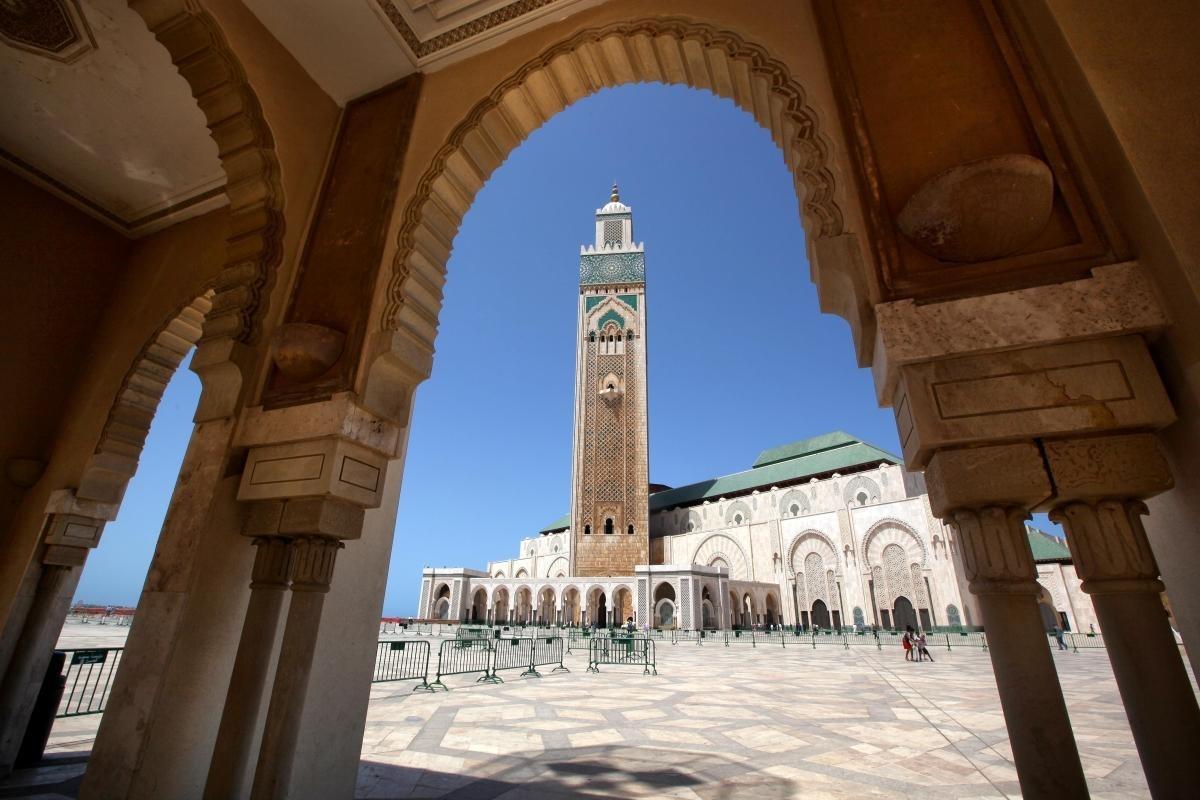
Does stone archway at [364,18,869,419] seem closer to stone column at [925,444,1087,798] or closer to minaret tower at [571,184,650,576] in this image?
stone column at [925,444,1087,798]

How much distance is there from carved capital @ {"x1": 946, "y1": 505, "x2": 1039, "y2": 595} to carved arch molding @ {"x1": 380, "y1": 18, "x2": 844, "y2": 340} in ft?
4.51

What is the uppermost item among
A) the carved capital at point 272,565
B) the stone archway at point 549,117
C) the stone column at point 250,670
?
the stone archway at point 549,117

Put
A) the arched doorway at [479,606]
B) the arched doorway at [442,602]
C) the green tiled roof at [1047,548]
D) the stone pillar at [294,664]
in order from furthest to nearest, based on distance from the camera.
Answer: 1. the arched doorway at [479,606]
2. the arched doorway at [442,602]
3. the green tiled roof at [1047,548]
4. the stone pillar at [294,664]

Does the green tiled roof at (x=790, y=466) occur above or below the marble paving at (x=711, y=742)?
above

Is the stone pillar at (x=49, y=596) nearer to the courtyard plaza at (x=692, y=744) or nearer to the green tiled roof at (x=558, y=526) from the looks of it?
the courtyard plaza at (x=692, y=744)

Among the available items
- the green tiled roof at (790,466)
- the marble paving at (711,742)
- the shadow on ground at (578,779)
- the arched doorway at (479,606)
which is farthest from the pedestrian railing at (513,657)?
the arched doorway at (479,606)

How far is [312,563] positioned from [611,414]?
93.0ft

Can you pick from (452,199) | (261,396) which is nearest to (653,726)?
(261,396)

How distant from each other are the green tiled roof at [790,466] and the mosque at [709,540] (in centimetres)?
10

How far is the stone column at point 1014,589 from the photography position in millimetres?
1200

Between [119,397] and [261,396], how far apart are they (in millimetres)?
2419

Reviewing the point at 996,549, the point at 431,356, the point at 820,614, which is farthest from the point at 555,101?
the point at 820,614

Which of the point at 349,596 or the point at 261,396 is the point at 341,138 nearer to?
the point at 261,396

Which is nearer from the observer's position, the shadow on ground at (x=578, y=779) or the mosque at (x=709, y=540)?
the shadow on ground at (x=578, y=779)
